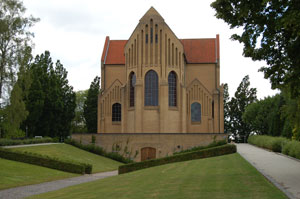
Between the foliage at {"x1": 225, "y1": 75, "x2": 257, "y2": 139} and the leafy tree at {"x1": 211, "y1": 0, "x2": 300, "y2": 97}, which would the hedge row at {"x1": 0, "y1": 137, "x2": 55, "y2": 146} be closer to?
the leafy tree at {"x1": 211, "y1": 0, "x2": 300, "y2": 97}

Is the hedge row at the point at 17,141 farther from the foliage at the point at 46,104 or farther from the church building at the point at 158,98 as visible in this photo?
the foliage at the point at 46,104

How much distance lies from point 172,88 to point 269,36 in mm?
31660

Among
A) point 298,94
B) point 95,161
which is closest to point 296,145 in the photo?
point 298,94

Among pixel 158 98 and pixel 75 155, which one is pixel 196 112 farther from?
pixel 75 155

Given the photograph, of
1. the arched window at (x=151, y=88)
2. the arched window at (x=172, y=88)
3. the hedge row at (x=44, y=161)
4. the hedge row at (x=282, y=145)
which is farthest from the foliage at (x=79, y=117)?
the hedge row at (x=44, y=161)

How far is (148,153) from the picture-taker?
42.4 metres

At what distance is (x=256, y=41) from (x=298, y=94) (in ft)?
11.7

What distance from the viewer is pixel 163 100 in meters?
45.9

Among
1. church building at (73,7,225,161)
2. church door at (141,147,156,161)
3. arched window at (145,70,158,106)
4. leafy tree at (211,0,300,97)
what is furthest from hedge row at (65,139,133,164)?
leafy tree at (211,0,300,97)

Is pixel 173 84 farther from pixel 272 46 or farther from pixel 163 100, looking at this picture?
pixel 272 46

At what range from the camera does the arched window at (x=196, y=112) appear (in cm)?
5059

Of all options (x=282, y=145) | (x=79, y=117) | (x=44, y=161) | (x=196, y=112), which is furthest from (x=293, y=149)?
(x=79, y=117)

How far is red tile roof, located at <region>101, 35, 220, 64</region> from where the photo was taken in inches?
2176

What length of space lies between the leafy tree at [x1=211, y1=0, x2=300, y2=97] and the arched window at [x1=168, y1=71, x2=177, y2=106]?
30168 millimetres
